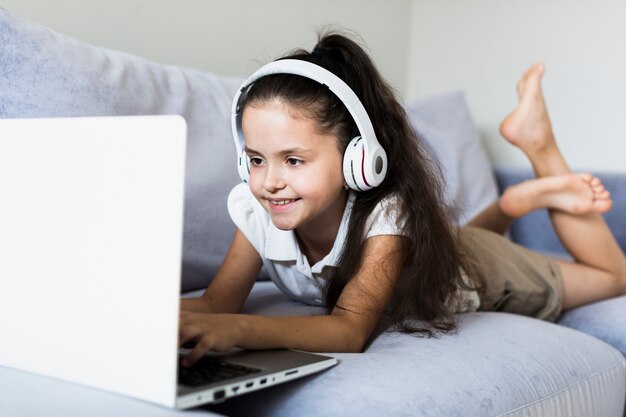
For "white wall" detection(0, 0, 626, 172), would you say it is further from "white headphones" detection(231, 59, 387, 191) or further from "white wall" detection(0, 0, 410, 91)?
"white headphones" detection(231, 59, 387, 191)

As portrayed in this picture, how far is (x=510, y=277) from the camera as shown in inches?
61.4

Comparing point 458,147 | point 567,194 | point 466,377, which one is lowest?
point 466,377

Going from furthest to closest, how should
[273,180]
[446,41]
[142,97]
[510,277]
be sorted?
[446,41] < [510,277] < [142,97] < [273,180]

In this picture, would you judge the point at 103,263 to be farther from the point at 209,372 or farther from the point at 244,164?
the point at 244,164

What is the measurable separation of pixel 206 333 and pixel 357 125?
1.35ft

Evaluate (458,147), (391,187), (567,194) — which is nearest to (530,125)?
(567,194)

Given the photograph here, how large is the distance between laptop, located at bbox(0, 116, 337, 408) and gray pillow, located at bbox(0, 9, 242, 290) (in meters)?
0.39

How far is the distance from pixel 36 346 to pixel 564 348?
78 centimetres

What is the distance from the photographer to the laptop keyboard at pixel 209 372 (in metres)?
0.75

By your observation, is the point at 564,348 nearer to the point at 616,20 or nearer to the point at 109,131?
the point at 109,131

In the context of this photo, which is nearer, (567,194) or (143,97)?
(143,97)

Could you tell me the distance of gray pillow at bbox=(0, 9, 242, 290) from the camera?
3.99 feet

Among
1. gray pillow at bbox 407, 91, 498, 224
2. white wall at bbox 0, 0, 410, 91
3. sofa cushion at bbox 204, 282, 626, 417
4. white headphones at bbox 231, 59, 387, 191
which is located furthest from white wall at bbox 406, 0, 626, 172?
white headphones at bbox 231, 59, 387, 191

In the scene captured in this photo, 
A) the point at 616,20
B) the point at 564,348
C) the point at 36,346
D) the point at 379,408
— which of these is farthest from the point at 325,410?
the point at 616,20
